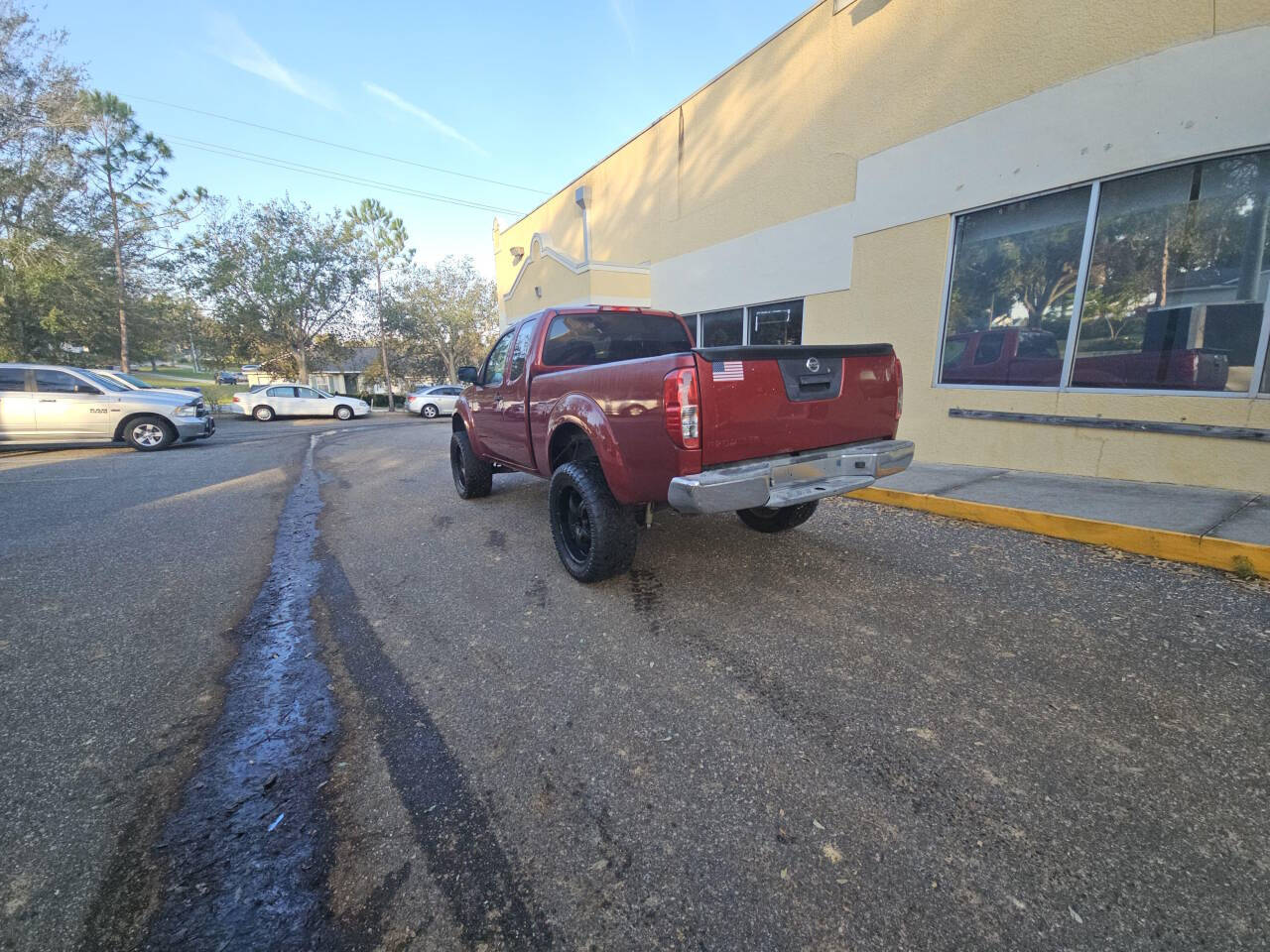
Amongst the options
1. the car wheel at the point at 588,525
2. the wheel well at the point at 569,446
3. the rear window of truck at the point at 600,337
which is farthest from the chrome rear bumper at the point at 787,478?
the rear window of truck at the point at 600,337

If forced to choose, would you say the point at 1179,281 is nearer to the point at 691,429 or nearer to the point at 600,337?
the point at 600,337

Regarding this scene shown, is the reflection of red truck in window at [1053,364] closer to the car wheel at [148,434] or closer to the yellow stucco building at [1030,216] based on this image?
the yellow stucco building at [1030,216]

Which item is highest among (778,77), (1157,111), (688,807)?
(778,77)

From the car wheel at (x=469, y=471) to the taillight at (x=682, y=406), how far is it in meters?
Result: 3.79

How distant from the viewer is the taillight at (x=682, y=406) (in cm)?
269

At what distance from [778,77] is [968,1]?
289 centimetres

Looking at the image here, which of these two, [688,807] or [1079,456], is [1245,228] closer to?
[1079,456]

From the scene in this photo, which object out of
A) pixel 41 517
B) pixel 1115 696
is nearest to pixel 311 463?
pixel 41 517

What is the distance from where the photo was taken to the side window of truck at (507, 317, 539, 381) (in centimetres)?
459

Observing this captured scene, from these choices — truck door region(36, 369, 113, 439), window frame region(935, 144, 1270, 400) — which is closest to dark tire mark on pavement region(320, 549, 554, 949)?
window frame region(935, 144, 1270, 400)

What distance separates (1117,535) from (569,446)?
413 centimetres

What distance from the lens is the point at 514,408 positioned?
458 cm

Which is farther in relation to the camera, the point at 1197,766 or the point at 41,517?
the point at 41,517

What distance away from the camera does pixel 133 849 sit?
162cm
